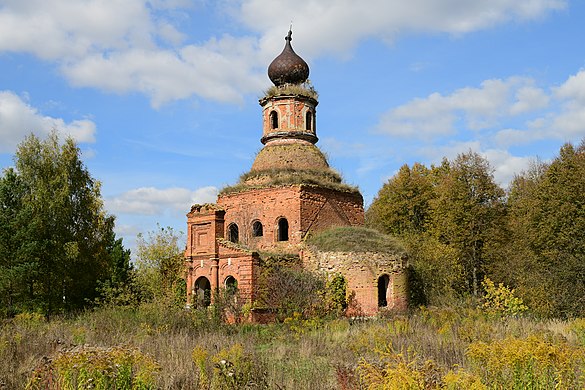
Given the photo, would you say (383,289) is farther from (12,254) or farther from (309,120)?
(12,254)

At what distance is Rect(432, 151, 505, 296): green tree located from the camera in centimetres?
3519

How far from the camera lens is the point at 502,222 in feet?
118

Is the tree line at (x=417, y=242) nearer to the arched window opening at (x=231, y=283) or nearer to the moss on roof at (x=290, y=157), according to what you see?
the arched window opening at (x=231, y=283)

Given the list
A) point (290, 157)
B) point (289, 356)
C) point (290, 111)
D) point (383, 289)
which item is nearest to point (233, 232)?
point (290, 157)

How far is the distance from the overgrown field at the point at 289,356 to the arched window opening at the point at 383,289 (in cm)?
664

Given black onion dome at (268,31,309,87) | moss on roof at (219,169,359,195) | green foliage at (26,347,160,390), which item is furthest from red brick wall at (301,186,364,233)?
green foliage at (26,347,160,390)

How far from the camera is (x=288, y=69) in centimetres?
3133

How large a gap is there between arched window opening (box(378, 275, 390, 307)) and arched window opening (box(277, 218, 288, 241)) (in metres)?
5.39

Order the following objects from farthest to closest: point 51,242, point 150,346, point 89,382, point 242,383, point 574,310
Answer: point 51,242
point 574,310
point 150,346
point 242,383
point 89,382

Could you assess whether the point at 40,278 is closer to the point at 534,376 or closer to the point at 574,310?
the point at 574,310

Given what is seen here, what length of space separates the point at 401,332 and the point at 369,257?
9.86 metres

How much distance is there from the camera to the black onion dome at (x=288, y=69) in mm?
31391

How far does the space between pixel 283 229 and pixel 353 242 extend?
15.4ft

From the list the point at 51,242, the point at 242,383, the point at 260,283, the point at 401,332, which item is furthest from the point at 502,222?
the point at 242,383
